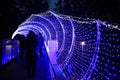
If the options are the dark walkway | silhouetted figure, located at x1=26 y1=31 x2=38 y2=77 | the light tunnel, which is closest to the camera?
the light tunnel

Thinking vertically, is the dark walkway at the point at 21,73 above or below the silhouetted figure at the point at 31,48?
below

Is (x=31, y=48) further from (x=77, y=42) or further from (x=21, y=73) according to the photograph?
(x=77, y=42)

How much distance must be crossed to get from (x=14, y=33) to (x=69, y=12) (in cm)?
1771

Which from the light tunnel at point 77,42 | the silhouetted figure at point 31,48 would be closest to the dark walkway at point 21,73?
the silhouetted figure at point 31,48

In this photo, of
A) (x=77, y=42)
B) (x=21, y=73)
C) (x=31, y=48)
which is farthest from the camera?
(x=77, y=42)

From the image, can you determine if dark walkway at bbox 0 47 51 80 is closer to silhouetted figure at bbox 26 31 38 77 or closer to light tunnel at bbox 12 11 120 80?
silhouetted figure at bbox 26 31 38 77

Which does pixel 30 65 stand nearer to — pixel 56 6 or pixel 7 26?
pixel 7 26

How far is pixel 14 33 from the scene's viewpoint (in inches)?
1261

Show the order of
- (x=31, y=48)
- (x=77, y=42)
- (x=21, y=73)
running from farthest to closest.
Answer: (x=77, y=42) < (x=21, y=73) < (x=31, y=48)

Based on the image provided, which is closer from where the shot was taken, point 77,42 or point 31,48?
point 31,48

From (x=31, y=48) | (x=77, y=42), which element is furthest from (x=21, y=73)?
(x=77, y=42)

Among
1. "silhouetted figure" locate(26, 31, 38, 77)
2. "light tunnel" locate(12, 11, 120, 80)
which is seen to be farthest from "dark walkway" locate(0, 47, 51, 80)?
"light tunnel" locate(12, 11, 120, 80)

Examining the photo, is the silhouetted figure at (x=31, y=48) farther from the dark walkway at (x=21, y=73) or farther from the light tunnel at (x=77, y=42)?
the light tunnel at (x=77, y=42)

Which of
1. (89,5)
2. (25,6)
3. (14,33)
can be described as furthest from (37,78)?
(25,6)
